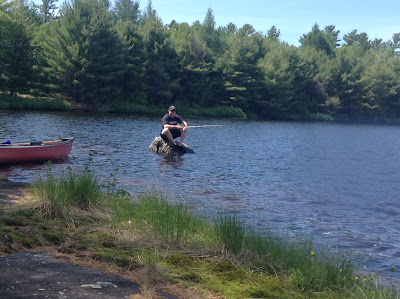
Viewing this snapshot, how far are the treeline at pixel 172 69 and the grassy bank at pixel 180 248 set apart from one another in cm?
4340

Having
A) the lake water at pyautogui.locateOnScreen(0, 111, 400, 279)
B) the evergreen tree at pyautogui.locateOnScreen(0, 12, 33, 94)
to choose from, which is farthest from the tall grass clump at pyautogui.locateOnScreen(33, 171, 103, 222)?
the evergreen tree at pyautogui.locateOnScreen(0, 12, 33, 94)

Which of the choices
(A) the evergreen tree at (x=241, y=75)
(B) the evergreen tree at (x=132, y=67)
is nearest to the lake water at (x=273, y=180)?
(B) the evergreen tree at (x=132, y=67)

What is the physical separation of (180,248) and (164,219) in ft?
2.20

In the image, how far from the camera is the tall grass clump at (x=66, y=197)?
307 inches

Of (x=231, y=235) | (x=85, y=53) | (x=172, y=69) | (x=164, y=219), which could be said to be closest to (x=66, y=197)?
(x=164, y=219)

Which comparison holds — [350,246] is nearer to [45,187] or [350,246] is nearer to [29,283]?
[45,187]

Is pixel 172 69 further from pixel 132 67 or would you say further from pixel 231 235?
pixel 231 235

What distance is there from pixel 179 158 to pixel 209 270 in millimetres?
15161

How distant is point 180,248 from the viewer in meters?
6.60

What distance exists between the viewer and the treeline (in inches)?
2024

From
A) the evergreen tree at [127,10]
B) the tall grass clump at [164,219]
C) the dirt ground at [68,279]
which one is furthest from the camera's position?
the evergreen tree at [127,10]

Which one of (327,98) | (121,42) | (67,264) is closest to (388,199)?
(67,264)

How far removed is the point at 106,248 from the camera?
6.37 m

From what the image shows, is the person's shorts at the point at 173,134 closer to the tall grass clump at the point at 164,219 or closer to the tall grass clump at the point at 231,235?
the tall grass clump at the point at 164,219
